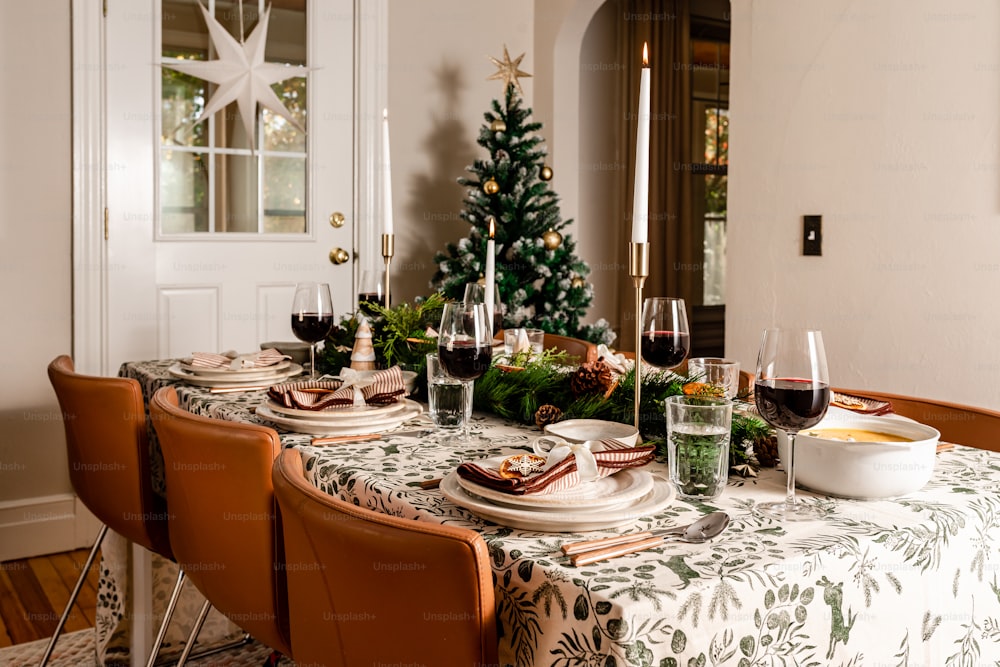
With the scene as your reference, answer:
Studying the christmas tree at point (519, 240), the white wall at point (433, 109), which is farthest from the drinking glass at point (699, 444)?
the white wall at point (433, 109)

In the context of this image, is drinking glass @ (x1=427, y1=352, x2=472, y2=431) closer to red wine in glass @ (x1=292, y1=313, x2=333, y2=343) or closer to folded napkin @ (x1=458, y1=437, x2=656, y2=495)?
folded napkin @ (x1=458, y1=437, x2=656, y2=495)

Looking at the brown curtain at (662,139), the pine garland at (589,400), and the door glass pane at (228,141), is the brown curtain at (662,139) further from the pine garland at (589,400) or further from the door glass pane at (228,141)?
the pine garland at (589,400)

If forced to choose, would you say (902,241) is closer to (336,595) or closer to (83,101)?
(336,595)

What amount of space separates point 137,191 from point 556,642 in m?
3.02

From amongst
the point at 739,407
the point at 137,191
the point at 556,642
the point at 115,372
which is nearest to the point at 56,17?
the point at 137,191

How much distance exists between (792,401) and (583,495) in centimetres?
27

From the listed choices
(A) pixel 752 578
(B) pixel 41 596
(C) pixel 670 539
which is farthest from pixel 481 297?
(B) pixel 41 596

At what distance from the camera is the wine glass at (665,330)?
1409mm

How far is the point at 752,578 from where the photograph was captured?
2.86 feet

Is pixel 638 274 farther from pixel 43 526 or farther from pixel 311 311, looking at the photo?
pixel 43 526

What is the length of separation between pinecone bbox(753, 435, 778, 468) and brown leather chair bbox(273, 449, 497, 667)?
60cm

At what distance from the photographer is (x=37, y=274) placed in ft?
10.5

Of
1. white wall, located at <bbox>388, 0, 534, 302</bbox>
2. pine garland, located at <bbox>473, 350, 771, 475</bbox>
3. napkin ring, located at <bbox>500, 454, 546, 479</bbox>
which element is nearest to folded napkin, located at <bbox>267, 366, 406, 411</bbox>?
pine garland, located at <bbox>473, 350, 771, 475</bbox>

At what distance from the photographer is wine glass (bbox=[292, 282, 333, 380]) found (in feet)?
6.27
